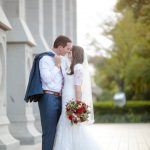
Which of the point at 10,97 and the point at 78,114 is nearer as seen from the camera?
the point at 78,114

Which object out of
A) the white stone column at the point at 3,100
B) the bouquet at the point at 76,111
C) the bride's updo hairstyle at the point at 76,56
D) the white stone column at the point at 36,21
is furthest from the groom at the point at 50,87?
the white stone column at the point at 36,21

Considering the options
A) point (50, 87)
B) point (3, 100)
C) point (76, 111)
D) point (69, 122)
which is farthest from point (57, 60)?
point (3, 100)

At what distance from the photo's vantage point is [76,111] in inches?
388

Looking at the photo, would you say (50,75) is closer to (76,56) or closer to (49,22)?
(76,56)

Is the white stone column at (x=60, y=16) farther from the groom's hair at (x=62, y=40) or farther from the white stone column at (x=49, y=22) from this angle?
the groom's hair at (x=62, y=40)

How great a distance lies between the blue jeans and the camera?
9.94 m

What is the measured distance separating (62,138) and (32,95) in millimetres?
841

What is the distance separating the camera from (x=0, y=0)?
16.9m

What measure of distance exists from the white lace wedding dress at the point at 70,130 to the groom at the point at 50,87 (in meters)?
0.09

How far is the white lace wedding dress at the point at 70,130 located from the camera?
1004 cm

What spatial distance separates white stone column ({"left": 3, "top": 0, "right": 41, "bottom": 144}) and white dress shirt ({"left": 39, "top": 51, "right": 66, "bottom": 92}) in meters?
6.90

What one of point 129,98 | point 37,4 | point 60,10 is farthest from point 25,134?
point 129,98

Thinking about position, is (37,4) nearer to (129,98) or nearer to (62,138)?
(62,138)

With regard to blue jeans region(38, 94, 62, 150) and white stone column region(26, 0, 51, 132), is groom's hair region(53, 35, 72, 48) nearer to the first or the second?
blue jeans region(38, 94, 62, 150)
